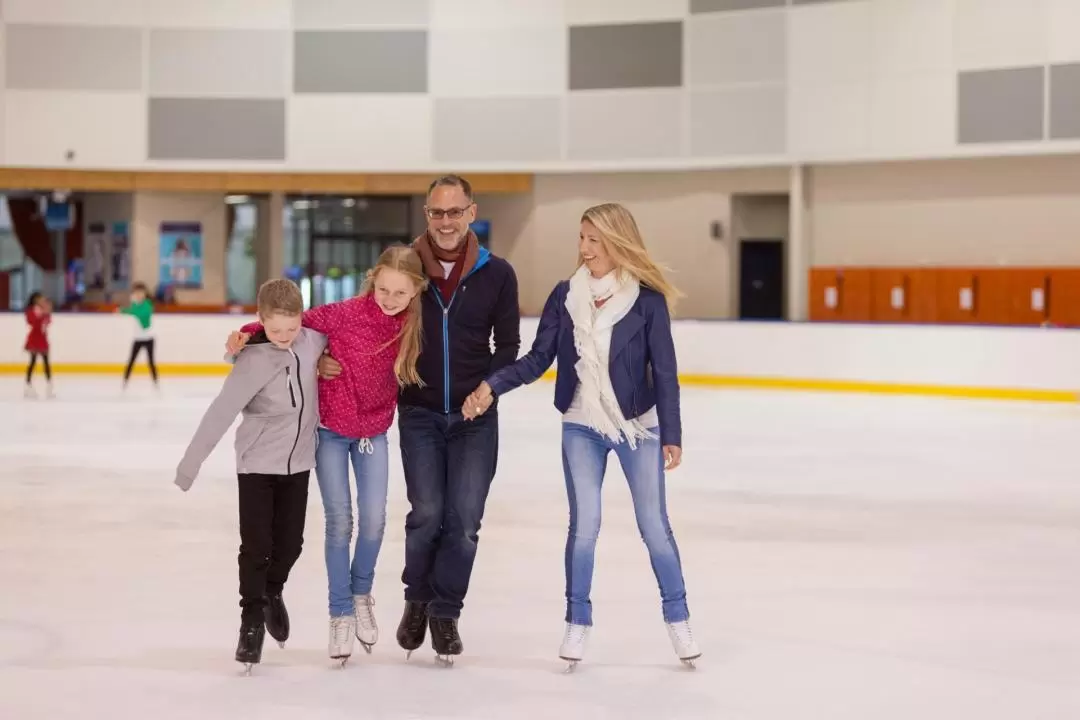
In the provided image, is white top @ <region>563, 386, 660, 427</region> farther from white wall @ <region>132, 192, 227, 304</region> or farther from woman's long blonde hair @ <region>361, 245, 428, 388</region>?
white wall @ <region>132, 192, 227, 304</region>

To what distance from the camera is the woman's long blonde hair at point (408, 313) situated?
4.43 meters

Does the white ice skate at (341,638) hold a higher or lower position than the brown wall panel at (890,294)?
lower

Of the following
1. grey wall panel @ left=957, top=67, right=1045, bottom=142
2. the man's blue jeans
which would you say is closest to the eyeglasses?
the man's blue jeans

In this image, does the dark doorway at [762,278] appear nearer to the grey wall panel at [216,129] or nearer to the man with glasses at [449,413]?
the grey wall panel at [216,129]

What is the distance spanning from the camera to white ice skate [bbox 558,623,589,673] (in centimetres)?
454

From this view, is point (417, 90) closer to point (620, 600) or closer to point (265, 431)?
point (620, 600)

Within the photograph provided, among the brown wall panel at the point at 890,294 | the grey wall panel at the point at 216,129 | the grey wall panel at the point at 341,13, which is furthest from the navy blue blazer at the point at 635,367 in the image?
the grey wall panel at the point at 341,13

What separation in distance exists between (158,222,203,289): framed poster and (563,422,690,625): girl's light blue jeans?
21.5 m

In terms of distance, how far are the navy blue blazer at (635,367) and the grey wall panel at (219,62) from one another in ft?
65.4

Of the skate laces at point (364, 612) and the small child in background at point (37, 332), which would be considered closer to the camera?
the skate laces at point (364, 612)

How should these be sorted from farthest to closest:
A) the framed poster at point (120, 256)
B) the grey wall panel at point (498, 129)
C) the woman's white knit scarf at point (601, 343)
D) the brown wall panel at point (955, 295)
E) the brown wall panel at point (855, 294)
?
the framed poster at point (120, 256), the grey wall panel at point (498, 129), the brown wall panel at point (855, 294), the brown wall panel at point (955, 295), the woman's white knit scarf at point (601, 343)

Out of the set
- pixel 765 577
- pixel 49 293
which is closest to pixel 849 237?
pixel 49 293

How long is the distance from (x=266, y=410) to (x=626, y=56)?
62.7ft

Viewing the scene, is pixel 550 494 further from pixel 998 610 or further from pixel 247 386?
pixel 247 386
